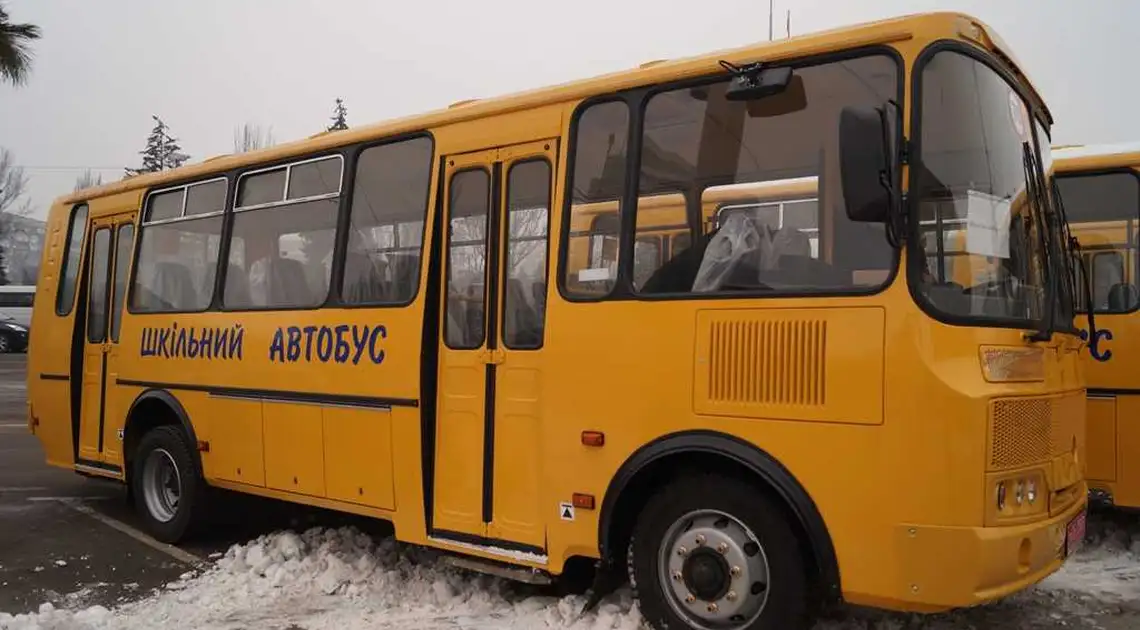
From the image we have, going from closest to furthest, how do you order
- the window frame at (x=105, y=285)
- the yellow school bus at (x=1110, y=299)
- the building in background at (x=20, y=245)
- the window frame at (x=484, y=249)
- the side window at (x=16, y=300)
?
1. the window frame at (x=484, y=249)
2. the yellow school bus at (x=1110, y=299)
3. the window frame at (x=105, y=285)
4. the side window at (x=16, y=300)
5. the building in background at (x=20, y=245)

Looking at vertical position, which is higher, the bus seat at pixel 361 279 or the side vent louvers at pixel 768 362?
the bus seat at pixel 361 279

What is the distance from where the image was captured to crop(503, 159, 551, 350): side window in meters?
5.11

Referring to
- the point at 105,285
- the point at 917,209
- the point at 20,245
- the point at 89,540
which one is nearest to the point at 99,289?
the point at 105,285

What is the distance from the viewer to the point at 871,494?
12.7 feet

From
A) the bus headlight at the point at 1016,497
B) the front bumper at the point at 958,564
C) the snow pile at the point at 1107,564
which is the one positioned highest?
the bus headlight at the point at 1016,497

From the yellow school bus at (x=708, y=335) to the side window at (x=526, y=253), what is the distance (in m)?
0.02

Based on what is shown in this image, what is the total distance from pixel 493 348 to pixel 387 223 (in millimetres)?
1296

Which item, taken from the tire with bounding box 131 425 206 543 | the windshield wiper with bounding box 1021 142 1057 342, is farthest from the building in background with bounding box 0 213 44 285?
the windshield wiper with bounding box 1021 142 1057 342

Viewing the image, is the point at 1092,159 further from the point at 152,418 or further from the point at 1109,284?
the point at 152,418

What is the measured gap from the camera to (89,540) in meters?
7.40

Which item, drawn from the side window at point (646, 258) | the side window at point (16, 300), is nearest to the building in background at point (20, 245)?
the side window at point (16, 300)

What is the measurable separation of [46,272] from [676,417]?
282 inches

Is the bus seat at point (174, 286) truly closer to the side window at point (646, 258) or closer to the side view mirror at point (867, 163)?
the side window at point (646, 258)

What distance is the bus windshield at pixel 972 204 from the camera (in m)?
3.88
